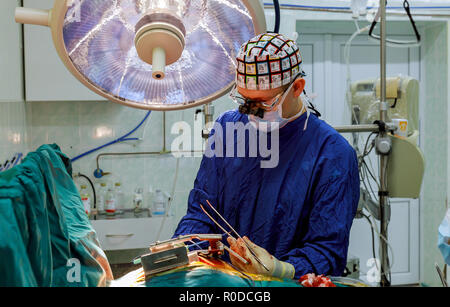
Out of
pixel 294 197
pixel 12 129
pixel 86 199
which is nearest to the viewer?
pixel 294 197

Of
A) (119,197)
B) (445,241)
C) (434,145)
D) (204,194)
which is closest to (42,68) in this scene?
(119,197)

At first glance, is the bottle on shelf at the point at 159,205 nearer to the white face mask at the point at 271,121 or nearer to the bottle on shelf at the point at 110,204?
the bottle on shelf at the point at 110,204

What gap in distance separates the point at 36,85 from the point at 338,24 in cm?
214

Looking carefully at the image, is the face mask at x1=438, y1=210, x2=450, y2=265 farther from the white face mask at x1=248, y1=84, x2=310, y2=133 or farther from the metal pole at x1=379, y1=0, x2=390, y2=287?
the white face mask at x1=248, y1=84, x2=310, y2=133

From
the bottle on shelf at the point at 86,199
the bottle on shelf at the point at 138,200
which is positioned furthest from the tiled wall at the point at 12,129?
the bottle on shelf at the point at 138,200

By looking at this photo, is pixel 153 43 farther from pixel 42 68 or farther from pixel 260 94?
pixel 42 68

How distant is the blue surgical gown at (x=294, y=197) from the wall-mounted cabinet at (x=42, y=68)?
1.39 m

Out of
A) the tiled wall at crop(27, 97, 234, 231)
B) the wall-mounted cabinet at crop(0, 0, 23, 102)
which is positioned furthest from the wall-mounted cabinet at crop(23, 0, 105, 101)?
the tiled wall at crop(27, 97, 234, 231)

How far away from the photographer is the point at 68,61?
69cm

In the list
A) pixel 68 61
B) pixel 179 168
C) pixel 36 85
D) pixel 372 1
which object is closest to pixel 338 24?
pixel 372 1

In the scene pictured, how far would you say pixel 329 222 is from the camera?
1192 millimetres

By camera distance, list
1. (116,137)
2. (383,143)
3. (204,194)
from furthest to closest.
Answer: (116,137), (383,143), (204,194)

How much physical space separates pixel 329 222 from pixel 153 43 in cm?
74

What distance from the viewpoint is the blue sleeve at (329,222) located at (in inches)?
45.5
